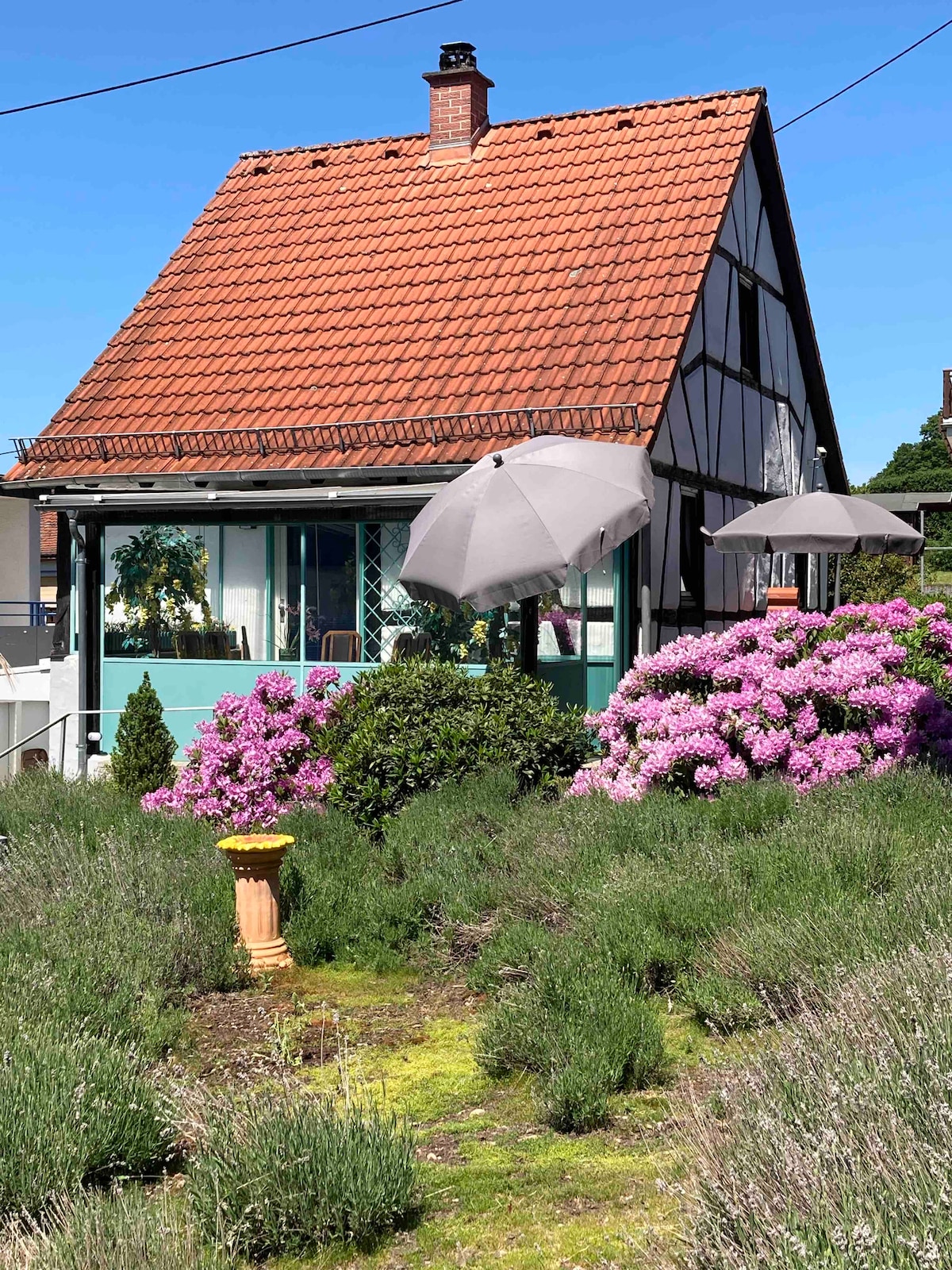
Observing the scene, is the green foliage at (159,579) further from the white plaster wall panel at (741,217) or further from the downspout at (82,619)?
the white plaster wall panel at (741,217)

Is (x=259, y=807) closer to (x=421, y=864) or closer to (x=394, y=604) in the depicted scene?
(x=421, y=864)

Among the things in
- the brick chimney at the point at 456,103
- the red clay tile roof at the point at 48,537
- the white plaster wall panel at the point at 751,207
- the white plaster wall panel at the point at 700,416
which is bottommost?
the white plaster wall panel at the point at 700,416

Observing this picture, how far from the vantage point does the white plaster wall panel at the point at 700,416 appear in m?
14.9

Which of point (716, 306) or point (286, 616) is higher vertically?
point (716, 306)

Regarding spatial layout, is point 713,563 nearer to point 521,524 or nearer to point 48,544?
point 521,524

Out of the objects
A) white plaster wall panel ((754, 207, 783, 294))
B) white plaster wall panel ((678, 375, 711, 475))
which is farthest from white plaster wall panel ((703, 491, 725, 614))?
white plaster wall panel ((754, 207, 783, 294))

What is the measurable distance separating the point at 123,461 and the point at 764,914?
1127 centimetres

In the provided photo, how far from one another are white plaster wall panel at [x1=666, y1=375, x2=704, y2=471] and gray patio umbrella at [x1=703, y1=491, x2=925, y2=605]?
3.53 feet

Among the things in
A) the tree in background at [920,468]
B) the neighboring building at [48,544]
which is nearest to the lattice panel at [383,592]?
the neighboring building at [48,544]

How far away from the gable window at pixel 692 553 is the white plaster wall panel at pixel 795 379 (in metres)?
4.70

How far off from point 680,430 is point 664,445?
2.25 feet

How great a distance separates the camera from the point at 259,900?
22.2 ft

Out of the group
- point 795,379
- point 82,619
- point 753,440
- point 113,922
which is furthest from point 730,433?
point 113,922

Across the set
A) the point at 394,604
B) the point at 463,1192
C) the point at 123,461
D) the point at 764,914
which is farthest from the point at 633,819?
the point at 123,461
